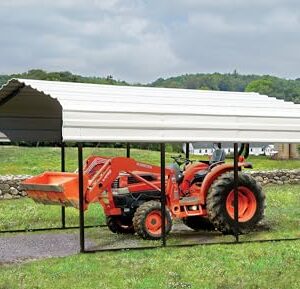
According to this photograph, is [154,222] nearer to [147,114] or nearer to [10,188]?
[147,114]

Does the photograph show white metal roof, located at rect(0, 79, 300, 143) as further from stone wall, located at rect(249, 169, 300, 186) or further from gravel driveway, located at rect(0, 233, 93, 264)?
stone wall, located at rect(249, 169, 300, 186)

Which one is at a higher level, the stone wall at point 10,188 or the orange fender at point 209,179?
the orange fender at point 209,179

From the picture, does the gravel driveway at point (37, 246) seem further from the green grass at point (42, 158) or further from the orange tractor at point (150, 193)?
the green grass at point (42, 158)

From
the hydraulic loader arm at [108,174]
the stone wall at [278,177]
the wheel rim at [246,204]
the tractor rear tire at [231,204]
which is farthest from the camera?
the stone wall at [278,177]

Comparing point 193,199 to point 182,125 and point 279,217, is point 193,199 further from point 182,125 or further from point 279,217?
point 279,217

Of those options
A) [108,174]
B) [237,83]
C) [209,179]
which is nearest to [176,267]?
[108,174]

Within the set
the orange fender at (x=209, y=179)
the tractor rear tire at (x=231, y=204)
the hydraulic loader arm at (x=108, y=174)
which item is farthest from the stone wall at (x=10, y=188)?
the tractor rear tire at (x=231, y=204)

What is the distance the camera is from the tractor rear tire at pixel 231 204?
39.9ft

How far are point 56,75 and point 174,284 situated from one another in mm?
50743

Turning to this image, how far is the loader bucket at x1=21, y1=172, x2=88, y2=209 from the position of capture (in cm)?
1111

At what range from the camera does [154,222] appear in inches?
466

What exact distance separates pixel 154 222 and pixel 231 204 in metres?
1.50

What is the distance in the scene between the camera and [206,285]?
8133 millimetres

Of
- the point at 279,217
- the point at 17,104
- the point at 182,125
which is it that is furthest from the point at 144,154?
the point at 182,125
